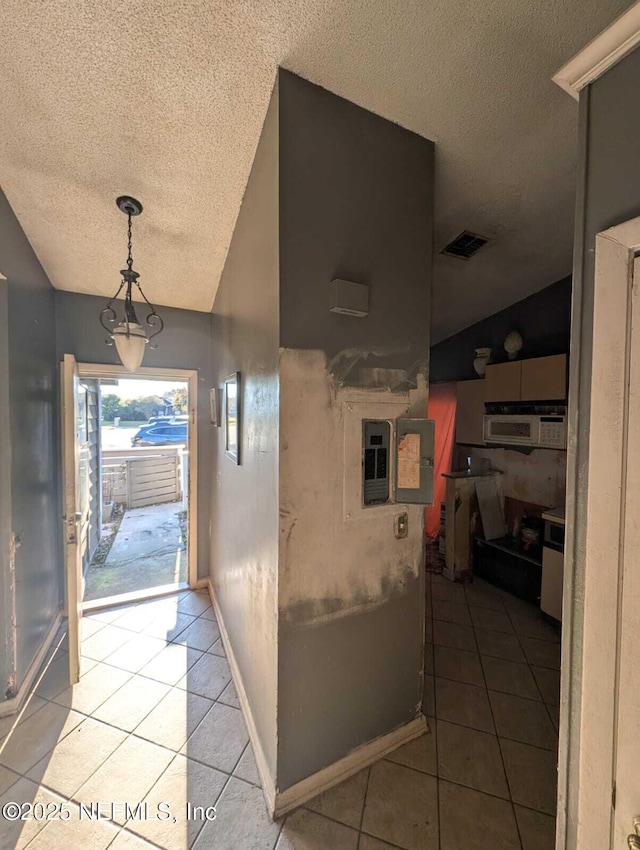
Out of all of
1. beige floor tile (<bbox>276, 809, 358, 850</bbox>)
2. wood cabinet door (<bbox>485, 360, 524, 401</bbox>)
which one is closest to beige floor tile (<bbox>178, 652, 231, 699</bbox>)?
beige floor tile (<bbox>276, 809, 358, 850</bbox>)

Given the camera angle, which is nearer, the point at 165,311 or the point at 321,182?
the point at 321,182

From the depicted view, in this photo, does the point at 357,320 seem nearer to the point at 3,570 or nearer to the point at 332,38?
the point at 332,38

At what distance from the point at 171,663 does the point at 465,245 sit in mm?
3425

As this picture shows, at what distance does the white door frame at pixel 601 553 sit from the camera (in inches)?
27.1

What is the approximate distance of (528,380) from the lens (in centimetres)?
282

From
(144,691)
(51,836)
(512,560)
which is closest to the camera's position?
(51,836)

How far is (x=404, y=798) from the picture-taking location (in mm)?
1312

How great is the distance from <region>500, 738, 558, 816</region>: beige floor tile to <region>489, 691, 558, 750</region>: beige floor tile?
0.15 ft

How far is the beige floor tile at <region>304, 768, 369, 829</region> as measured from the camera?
124 cm

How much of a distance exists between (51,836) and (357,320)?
2.28 meters

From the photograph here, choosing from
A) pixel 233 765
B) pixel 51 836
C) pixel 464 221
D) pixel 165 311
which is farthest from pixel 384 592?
pixel 165 311

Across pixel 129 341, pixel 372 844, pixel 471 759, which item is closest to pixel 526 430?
pixel 471 759

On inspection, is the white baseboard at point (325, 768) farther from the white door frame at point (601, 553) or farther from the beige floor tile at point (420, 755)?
the white door frame at point (601, 553)

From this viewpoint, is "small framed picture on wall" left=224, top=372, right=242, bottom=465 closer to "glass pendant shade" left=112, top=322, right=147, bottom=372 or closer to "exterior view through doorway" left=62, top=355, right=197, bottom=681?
"glass pendant shade" left=112, top=322, right=147, bottom=372
